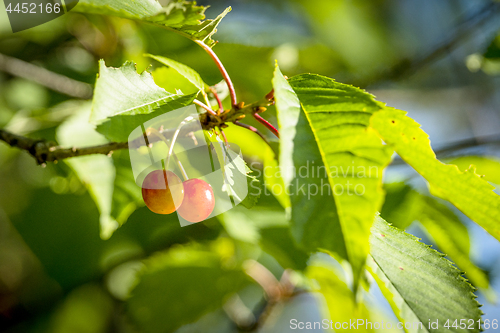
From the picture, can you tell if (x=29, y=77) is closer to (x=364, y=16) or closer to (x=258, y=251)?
(x=258, y=251)

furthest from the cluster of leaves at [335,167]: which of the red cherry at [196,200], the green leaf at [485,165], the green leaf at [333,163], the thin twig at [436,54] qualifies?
the thin twig at [436,54]

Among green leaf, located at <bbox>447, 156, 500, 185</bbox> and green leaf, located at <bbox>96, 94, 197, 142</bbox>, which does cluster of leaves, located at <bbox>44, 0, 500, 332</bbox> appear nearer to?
green leaf, located at <bbox>96, 94, 197, 142</bbox>

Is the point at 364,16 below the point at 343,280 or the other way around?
the other way around

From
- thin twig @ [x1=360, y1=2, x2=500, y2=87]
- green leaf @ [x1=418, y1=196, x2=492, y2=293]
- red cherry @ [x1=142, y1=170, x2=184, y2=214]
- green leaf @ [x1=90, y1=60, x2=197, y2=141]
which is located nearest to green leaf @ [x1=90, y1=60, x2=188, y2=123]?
green leaf @ [x1=90, y1=60, x2=197, y2=141]

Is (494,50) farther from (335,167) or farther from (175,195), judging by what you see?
(175,195)

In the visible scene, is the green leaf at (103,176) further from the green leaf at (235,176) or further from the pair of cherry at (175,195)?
the green leaf at (235,176)

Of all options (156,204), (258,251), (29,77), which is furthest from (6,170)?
(156,204)

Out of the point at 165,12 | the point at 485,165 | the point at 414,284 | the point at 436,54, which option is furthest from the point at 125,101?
the point at 436,54
